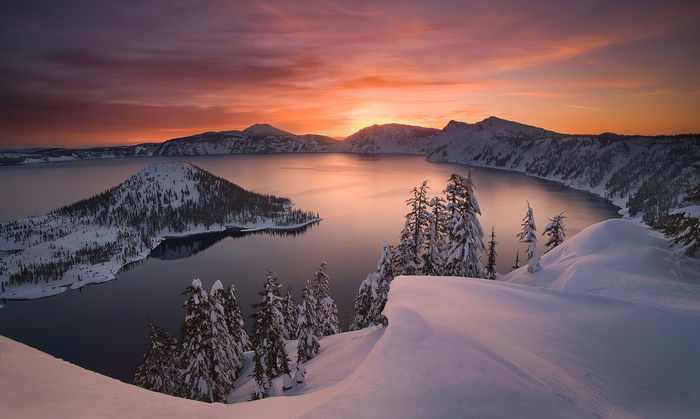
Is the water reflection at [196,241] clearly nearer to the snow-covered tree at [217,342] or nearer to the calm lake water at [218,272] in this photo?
the calm lake water at [218,272]

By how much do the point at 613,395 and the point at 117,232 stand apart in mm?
170164

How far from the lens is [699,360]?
713 cm

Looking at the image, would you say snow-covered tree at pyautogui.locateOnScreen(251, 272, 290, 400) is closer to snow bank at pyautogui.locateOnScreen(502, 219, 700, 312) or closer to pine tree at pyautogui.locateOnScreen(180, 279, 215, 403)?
pine tree at pyautogui.locateOnScreen(180, 279, 215, 403)

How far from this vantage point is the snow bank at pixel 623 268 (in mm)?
15398

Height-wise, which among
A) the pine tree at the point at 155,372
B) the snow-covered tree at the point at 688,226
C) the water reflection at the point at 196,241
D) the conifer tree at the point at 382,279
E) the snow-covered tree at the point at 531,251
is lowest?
the water reflection at the point at 196,241

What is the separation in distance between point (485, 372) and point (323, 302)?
117 ft

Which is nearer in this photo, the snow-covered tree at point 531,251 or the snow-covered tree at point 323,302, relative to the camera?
the snow-covered tree at point 531,251

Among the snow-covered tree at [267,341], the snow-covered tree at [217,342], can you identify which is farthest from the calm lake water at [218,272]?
the snow-covered tree at [267,341]

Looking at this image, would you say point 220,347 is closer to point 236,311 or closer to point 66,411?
point 236,311

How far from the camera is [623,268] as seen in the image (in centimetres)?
1936

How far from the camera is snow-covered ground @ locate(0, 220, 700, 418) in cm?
562

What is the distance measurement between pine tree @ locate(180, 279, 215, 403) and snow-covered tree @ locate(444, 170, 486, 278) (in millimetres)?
21906

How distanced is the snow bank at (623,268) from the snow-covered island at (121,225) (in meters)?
111

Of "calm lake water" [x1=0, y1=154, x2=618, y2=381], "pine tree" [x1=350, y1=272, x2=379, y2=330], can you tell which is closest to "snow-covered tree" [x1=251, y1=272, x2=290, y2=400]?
"pine tree" [x1=350, y1=272, x2=379, y2=330]
